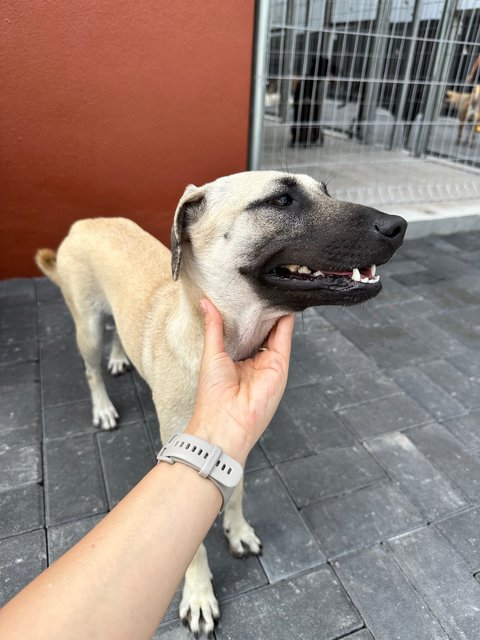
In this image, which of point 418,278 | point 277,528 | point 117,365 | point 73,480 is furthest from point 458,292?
point 73,480

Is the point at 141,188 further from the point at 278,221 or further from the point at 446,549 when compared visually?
the point at 446,549

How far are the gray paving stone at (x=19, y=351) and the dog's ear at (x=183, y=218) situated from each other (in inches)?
91.6

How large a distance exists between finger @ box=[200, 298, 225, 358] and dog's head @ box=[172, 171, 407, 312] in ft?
0.20

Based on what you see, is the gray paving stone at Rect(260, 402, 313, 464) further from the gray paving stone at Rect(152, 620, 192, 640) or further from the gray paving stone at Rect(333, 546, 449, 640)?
the gray paving stone at Rect(152, 620, 192, 640)

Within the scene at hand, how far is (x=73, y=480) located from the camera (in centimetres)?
248

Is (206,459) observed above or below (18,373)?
above

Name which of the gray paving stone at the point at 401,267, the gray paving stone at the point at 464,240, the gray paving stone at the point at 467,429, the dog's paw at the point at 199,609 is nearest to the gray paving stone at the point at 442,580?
the gray paving stone at the point at 467,429

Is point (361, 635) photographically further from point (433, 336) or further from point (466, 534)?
point (433, 336)

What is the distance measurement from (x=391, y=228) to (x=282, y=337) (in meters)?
0.65

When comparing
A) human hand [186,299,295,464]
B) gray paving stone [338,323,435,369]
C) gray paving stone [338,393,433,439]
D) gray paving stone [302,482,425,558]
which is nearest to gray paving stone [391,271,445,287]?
gray paving stone [338,323,435,369]

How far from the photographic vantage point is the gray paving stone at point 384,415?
2918 millimetres

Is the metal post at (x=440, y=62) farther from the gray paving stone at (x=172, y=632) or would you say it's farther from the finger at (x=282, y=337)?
the gray paving stone at (x=172, y=632)

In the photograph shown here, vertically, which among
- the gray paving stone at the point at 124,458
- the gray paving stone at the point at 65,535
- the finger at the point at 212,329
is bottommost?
the gray paving stone at the point at 124,458

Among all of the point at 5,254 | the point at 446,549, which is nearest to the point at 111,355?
the point at 5,254
